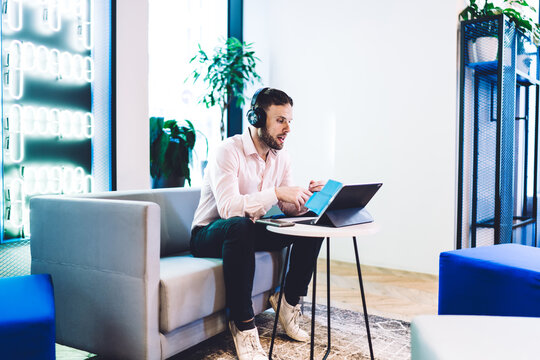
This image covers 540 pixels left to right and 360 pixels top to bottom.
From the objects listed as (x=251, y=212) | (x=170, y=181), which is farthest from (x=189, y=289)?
(x=170, y=181)

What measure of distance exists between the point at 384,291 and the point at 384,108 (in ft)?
4.73

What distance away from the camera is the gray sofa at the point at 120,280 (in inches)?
64.8

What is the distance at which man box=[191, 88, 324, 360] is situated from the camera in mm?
1804

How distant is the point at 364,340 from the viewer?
206 cm

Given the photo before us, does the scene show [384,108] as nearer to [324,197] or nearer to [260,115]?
[260,115]

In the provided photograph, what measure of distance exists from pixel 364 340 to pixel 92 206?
131cm

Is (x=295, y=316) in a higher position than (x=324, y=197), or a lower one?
lower

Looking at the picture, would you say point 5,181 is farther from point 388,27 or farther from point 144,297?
point 388,27

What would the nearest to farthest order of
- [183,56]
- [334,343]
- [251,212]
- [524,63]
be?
[251,212]
[334,343]
[524,63]
[183,56]

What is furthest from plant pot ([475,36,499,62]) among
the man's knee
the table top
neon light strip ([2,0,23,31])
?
neon light strip ([2,0,23,31])

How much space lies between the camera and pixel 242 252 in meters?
1.80

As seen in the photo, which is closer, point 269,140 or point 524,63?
point 269,140

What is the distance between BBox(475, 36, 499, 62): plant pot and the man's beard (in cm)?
199

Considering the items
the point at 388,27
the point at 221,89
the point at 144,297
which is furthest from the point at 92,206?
the point at 388,27
